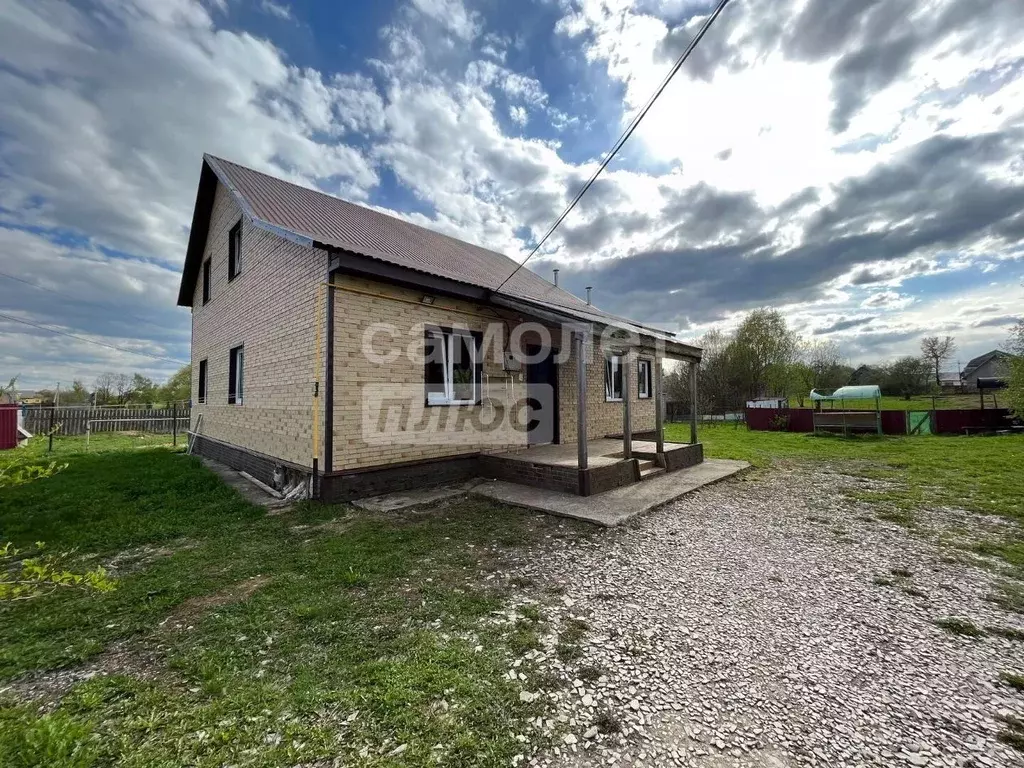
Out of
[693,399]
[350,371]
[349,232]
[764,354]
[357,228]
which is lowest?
[693,399]

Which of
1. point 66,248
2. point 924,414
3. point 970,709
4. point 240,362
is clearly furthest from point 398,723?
point 66,248

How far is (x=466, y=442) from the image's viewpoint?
760cm

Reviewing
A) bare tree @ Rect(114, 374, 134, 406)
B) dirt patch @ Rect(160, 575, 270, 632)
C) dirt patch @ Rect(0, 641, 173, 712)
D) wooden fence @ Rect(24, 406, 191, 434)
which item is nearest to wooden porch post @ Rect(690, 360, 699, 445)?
dirt patch @ Rect(160, 575, 270, 632)

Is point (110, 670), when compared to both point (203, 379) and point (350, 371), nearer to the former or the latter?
point (350, 371)

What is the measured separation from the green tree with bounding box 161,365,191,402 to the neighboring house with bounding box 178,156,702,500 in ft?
52.6

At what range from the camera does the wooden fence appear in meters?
15.0

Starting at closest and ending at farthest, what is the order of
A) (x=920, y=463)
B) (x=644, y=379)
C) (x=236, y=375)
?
(x=920, y=463) < (x=236, y=375) < (x=644, y=379)

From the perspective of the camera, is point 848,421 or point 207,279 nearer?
point 207,279

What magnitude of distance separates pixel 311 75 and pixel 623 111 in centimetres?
711

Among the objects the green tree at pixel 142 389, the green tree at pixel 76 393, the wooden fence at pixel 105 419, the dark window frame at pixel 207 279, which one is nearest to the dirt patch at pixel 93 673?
the dark window frame at pixel 207 279

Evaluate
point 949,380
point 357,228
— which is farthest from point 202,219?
point 949,380

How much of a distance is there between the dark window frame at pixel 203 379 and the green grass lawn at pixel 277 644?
7025mm

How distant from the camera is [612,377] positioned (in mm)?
11602

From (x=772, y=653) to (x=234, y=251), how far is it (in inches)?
474
